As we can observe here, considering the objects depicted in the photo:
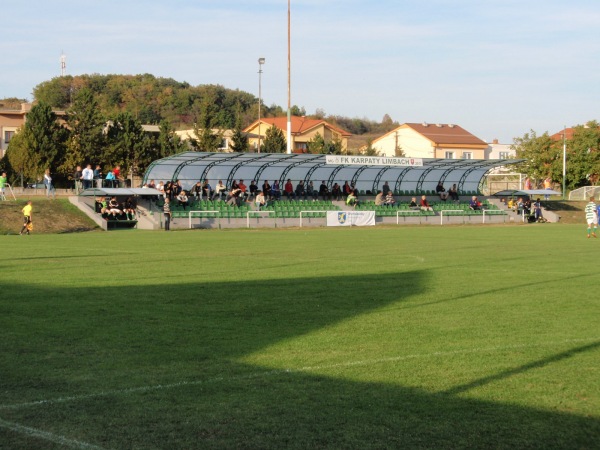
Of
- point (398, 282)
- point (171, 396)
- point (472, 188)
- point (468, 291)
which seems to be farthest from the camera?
point (472, 188)

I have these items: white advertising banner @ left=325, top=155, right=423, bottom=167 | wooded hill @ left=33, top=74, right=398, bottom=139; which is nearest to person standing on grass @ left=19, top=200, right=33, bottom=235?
white advertising banner @ left=325, top=155, right=423, bottom=167

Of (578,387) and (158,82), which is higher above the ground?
(158,82)

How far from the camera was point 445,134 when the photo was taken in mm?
124875

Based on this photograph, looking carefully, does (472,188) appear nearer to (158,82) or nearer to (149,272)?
(149,272)

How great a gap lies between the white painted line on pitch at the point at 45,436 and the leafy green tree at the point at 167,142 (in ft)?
258

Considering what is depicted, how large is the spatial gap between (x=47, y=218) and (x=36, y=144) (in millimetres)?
30731

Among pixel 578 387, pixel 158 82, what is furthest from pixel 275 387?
pixel 158 82

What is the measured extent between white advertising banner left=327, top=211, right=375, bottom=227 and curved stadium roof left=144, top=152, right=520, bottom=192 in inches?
152

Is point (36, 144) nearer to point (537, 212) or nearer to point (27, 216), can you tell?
point (27, 216)

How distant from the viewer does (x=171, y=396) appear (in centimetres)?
815

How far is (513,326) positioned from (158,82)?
150m

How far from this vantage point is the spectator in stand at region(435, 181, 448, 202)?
6119 centimetres

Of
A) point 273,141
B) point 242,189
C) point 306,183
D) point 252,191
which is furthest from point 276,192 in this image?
point 273,141

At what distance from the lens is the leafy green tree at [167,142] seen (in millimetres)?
84750
